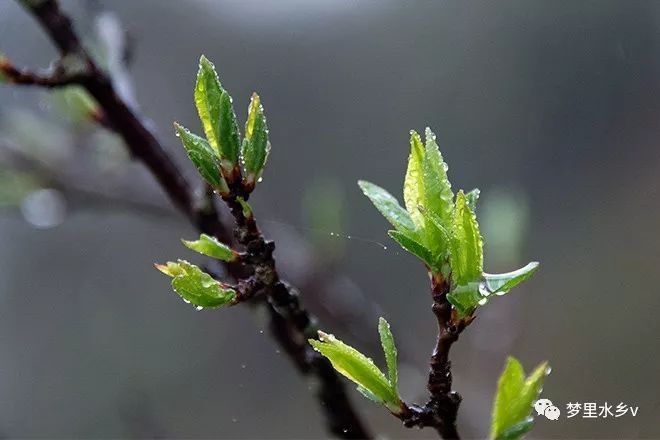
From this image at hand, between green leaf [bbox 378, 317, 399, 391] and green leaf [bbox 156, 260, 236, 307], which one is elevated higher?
green leaf [bbox 156, 260, 236, 307]

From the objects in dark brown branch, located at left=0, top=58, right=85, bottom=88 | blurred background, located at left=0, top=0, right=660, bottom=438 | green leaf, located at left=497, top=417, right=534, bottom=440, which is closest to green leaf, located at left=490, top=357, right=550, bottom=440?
green leaf, located at left=497, top=417, right=534, bottom=440

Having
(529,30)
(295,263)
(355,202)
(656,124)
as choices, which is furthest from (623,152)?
(295,263)

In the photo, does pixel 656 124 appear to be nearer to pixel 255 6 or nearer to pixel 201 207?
pixel 255 6

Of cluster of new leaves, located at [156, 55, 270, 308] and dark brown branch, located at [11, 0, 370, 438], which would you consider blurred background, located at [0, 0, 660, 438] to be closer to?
dark brown branch, located at [11, 0, 370, 438]

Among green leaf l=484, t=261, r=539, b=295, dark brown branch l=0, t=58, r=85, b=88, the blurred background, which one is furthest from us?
the blurred background

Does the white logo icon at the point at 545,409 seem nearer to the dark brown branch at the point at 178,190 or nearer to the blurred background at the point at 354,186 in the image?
the dark brown branch at the point at 178,190

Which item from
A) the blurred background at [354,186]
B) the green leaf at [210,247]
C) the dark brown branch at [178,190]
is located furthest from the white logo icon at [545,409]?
the blurred background at [354,186]
